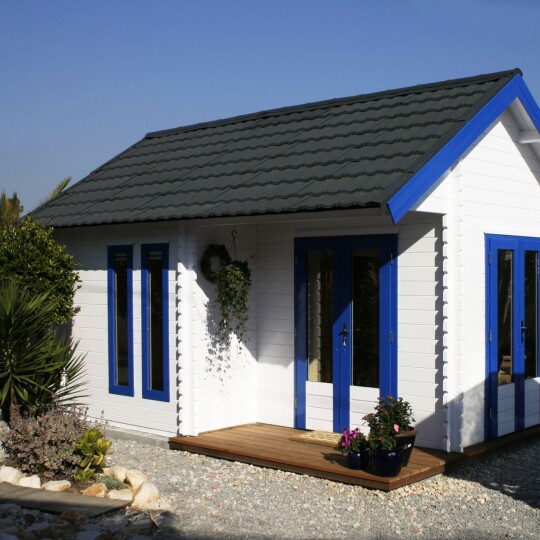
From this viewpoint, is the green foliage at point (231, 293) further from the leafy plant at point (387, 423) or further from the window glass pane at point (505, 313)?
the window glass pane at point (505, 313)

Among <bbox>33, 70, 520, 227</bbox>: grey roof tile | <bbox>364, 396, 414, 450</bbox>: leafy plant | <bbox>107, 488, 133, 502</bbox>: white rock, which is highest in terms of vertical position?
<bbox>33, 70, 520, 227</bbox>: grey roof tile

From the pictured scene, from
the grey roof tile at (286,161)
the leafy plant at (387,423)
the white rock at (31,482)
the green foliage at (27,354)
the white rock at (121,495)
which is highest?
the grey roof tile at (286,161)

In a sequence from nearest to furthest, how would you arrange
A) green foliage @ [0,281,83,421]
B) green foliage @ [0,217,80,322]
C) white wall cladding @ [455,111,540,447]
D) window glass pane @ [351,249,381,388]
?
1. white wall cladding @ [455,111,540,447]
2. green foliage @ [0,281,83,421]
3. window glass pane @ [351,249,381,388]
4. green foliage @ [0,217,80,322]

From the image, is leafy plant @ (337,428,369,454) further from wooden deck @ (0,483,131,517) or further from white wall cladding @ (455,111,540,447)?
wooden deck @ (0,483,131,517)

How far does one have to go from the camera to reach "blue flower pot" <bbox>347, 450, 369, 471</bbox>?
875 centimetres

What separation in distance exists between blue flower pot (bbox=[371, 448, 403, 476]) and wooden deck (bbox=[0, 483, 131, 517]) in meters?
2.43

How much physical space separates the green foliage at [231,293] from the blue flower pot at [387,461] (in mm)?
2894

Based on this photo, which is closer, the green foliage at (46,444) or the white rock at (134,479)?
the white rock at (134,479)

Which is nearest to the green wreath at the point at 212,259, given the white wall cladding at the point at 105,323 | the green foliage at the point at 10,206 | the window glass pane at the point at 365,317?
the white wall cladding at the point at 105,323

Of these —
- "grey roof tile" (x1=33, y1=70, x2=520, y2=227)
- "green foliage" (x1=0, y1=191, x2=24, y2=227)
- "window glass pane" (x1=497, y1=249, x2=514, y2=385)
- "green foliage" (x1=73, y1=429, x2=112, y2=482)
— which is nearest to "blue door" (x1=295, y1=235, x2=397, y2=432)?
"grey roof tile" (x1=33, y1=70, x2=520, y2=227)

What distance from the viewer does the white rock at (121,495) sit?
785cm

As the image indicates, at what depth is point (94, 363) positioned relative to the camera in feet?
39.3

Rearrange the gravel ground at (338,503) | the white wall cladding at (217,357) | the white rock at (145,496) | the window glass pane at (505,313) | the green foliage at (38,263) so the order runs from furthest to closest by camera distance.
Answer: the green foliage at (38,263) < the white wall cladding at (217,357) < the window glass pane at (505,313) < the white rock at (145,496) < the gravel ground at (338,503)

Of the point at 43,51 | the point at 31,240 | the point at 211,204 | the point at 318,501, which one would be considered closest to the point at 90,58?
the point at 43,51
